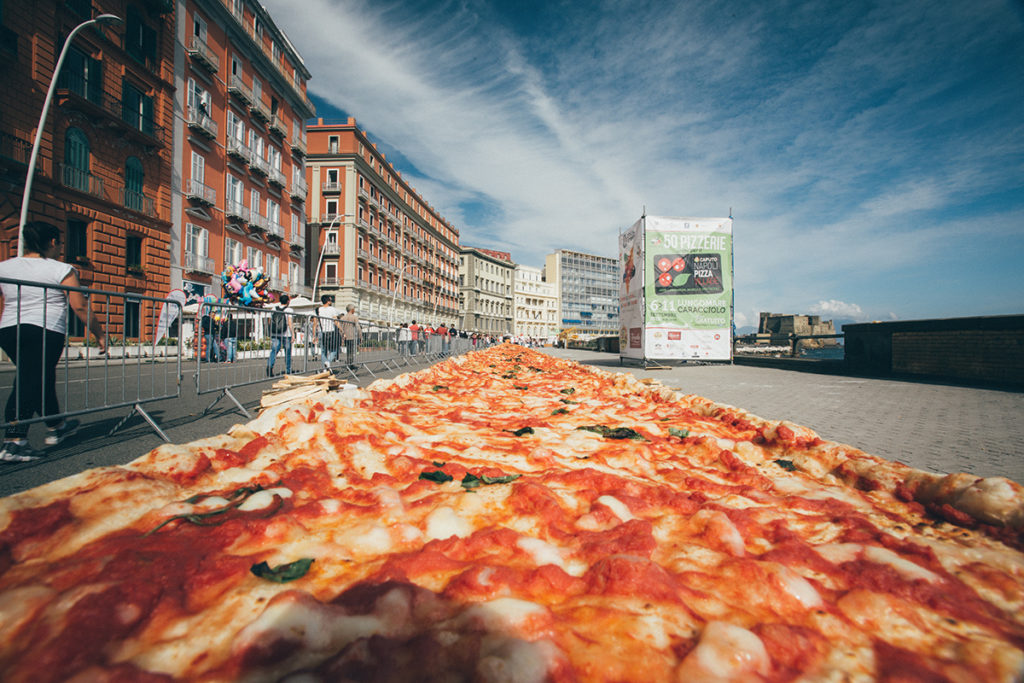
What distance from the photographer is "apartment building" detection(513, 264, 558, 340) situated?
112 m

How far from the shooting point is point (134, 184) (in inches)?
848

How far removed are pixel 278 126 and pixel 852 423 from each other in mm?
39247

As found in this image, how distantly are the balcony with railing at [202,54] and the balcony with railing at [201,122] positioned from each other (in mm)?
2599

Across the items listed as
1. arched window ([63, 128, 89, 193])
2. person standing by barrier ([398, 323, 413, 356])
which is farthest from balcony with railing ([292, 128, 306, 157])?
person standing by barrier ([398, 323, 413, 356])

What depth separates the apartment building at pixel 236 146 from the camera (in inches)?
963

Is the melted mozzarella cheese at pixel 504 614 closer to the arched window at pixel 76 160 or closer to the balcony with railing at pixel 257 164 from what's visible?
the arched window at pixel 76 160

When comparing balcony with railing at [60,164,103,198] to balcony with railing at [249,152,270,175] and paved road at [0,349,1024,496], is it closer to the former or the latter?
balcony with railing at [249,152,270,175]

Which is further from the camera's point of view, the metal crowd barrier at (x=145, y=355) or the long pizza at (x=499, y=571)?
the metal crowd barrier at (x=145, y=355)

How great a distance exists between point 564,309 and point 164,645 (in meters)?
121

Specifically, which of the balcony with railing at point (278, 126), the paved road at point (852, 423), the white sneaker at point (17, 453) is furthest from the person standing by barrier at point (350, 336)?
the balcony with railing at point (278, 126)

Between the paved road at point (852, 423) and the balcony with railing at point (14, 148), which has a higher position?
the balcony with railing at point (14, 148)

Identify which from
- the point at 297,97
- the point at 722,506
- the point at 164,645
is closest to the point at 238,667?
the point at 164,645

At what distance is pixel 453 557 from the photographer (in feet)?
5.43

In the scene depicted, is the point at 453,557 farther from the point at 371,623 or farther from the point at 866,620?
the point at 866,620
